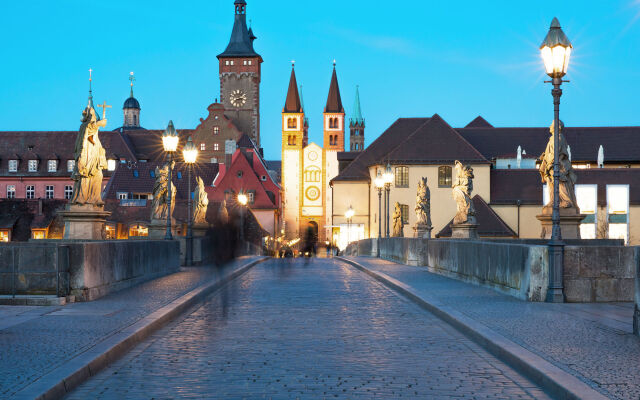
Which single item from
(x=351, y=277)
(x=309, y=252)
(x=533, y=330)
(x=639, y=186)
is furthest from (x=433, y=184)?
(x=533, y=330)

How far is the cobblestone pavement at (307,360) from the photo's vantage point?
7.00 metres

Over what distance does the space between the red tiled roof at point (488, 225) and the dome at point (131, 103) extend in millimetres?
107864

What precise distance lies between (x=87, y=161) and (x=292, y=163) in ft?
336

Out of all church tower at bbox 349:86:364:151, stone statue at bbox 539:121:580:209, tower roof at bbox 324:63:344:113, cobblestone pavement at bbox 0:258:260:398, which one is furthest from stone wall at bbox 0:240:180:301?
church tower at bbox 349:86:364:151

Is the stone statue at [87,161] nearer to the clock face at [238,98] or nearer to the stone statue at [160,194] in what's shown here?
the stone statue at [160,194]

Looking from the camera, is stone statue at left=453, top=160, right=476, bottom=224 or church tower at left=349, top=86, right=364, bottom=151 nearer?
stone statue at left=453, top=160, right=476, bottom=224

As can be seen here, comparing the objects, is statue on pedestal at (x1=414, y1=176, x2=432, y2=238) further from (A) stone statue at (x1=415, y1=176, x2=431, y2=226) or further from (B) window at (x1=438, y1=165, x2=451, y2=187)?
(B) window at (x1=438, y1=165, x2=451, y2=187)

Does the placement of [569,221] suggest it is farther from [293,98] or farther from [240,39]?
[240,39]

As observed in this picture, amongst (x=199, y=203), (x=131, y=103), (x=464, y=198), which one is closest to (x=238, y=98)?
(x=131, y=103)

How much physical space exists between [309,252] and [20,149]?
72714 millimetres

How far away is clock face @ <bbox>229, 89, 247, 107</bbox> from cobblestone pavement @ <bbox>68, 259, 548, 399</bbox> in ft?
377

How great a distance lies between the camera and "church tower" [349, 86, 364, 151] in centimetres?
18091

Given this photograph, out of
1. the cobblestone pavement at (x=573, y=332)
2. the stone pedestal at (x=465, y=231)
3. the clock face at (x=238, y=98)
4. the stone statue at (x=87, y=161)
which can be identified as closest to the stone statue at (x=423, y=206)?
the stone pedestal at (x=465, y=231)

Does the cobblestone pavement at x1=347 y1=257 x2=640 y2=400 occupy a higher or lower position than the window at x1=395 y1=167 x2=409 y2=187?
lower
